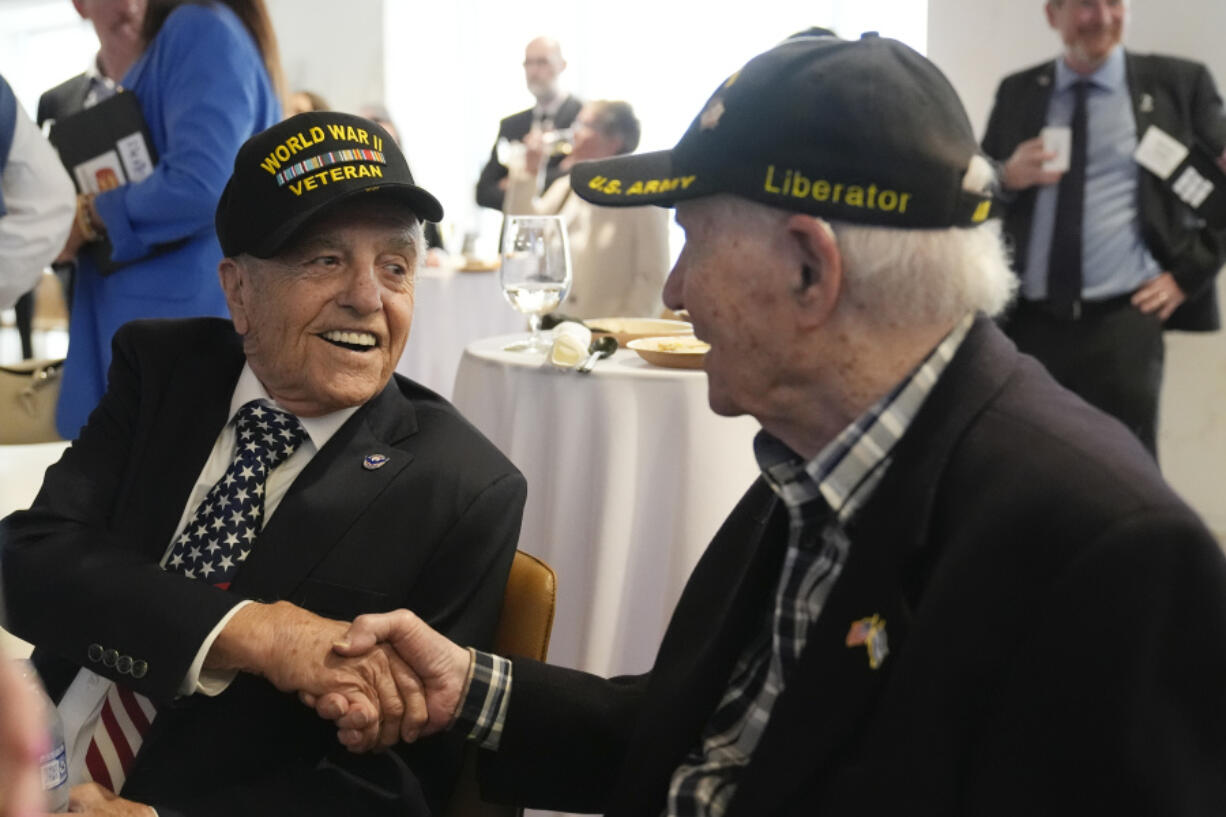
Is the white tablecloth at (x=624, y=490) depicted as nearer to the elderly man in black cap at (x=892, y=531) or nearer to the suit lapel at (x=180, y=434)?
the suit lapel at (x=180, y=434)

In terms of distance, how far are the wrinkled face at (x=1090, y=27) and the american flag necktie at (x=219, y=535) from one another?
3.76 m

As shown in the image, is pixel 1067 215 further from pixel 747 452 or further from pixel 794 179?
pixel 794 179

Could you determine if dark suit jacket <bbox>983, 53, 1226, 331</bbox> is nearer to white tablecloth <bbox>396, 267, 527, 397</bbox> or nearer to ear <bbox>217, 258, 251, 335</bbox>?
white tablecloth <bbox>396, 267, 527, 397</bbox>

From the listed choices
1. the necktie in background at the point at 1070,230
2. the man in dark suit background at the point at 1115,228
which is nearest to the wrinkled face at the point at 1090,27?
the man in dark suit background at the point at 1115,228

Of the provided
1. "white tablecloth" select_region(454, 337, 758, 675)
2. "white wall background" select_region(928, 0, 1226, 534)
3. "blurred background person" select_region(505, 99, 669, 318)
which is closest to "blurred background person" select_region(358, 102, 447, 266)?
"blurred background person" select_region(505, 99, 669, 318)

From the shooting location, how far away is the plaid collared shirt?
1.12 metres

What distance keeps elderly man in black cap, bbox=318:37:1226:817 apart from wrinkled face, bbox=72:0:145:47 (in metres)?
2.27

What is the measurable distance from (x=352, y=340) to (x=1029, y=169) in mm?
3485

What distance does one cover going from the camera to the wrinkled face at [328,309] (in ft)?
5.37

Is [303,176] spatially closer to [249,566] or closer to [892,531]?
[249,566]

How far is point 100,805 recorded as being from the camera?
1.36 meters

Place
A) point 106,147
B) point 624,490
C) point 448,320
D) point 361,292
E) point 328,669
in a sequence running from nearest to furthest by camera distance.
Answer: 1. point 328,669
2. point 361,292
3. point 624,490
4. point 106,147
5. point 448,320

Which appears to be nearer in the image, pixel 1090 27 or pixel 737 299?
pixel 737 299

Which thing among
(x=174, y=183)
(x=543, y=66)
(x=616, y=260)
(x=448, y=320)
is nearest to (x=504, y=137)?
(x=543, y=66)
